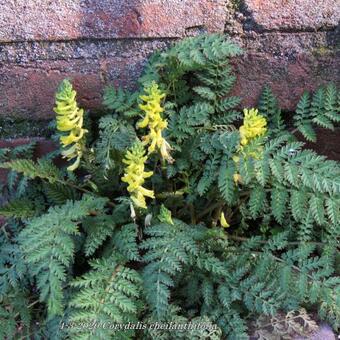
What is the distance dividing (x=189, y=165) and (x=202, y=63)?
0.29 m

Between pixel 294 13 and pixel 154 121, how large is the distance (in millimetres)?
565

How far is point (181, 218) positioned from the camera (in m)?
1.67

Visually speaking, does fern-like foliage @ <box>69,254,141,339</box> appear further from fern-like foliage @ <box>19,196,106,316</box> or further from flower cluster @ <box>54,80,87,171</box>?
flower cluster @ <box>54,80,87,171</box>

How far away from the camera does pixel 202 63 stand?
58.9 inches

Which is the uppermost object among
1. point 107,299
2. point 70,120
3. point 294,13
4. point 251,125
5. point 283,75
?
point 294,13

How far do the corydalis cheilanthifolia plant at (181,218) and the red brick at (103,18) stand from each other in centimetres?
10

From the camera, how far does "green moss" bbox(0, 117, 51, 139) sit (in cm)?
175

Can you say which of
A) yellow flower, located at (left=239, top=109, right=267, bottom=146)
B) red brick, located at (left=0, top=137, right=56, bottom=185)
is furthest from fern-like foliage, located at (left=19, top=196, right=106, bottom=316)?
yellow flower, located at (left=239, top=109, right=267, bottom=146)

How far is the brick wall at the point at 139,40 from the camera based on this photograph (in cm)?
160

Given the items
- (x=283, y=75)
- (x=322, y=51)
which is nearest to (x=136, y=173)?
(x=283, y=75)

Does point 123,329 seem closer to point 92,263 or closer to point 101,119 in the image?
point 92,263

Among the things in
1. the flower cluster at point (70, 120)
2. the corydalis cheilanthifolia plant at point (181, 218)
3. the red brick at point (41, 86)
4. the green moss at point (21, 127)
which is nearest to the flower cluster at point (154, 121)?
the corydalis cheilanthifolia plant at point (181, 218)

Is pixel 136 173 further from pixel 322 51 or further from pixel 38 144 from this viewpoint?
pixel 322 51

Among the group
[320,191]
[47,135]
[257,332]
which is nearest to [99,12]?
[47,135]
